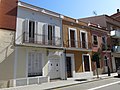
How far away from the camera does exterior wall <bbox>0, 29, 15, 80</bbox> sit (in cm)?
1320

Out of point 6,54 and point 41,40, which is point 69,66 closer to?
point 41,40

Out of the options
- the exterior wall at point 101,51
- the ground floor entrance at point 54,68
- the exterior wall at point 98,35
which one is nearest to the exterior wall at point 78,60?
the ground floor entrance at point 54,68

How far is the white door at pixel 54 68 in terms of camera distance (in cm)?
1702

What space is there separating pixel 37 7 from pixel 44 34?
2962 millimetres

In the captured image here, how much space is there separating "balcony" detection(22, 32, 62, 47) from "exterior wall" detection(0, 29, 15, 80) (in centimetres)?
135

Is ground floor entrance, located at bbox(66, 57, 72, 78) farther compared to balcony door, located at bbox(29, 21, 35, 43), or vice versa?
ground floor entrance, located at bbox(66, 57, 72, 78)

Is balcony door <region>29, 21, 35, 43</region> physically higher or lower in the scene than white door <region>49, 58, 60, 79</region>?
higher

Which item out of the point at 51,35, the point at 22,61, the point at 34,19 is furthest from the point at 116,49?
the point at 22,61

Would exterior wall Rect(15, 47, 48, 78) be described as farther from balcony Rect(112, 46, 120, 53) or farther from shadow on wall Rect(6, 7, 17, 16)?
balcony Rect(112, 46, 120, 53)

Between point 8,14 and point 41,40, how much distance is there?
4.07 meters

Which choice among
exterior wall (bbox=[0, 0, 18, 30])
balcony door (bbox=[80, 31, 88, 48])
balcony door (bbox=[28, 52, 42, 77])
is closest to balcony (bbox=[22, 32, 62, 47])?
balcony door (bbox=[28, 52, 42, 77])

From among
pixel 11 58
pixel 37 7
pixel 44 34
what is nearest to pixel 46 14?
pixel 37 7

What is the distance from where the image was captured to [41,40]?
16.2 meters

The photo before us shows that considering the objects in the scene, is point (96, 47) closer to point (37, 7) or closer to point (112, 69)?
point (112, 69)
